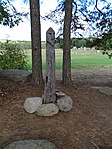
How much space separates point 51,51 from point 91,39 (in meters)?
4.29

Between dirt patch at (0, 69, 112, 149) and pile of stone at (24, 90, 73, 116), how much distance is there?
96 millimetres

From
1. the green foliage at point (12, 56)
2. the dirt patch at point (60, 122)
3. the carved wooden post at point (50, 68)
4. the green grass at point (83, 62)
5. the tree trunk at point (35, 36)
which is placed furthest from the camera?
the green grass at point (83, 62)

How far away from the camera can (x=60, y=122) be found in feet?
14.6

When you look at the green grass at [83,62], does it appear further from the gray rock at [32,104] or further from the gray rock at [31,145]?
the gray rock at [31,145]

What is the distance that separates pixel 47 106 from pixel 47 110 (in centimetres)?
8

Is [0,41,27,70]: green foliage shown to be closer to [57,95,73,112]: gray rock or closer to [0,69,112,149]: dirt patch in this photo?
[0,69,112,149]: dirt patch

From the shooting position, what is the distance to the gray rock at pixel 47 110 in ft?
15.1

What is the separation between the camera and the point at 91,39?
886cm

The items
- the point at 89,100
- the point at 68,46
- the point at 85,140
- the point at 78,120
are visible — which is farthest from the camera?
the point at 68,46

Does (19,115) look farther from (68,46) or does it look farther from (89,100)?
(68,46)

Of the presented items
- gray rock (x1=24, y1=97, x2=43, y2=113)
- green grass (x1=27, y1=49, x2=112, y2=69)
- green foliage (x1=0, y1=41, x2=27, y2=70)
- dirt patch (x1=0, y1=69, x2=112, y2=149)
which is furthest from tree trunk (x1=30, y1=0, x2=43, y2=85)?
green grass (x1=27, y1=49, x2=112, y2=69)

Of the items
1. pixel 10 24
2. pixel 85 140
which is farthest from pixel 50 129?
pixel 10 24

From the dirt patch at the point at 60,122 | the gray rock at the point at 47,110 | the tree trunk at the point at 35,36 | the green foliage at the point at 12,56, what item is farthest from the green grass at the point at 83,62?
the gray rock at the point at 47,110

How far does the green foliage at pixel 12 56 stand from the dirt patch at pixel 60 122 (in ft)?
14.8
